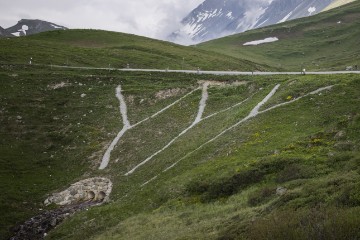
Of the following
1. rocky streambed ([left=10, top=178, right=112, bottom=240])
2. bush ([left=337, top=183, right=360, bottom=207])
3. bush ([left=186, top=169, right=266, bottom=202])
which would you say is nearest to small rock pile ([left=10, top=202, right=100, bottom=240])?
rocky streambed ([left=10, top=178, right=112, bottom=240])

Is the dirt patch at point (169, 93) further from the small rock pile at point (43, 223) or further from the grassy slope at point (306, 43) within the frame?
the grassy slope at point (306, 43)

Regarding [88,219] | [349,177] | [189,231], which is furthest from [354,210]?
[88,219]

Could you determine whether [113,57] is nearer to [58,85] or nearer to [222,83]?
[58,85]

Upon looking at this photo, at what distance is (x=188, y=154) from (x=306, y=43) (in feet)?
442

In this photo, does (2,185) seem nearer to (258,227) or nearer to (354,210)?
(258,227)

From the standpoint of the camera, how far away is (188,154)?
139 feet

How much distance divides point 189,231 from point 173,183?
12575 mm

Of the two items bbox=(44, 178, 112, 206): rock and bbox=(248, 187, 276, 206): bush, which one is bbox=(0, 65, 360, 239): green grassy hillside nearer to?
bbox=(248, 187, 276, 206): bush

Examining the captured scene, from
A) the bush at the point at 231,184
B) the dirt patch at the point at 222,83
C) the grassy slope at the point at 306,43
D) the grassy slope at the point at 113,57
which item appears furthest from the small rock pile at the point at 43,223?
the grassy slope at the point at 306,43

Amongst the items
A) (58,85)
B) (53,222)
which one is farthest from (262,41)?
(53,222)

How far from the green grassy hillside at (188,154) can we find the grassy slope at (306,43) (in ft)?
218

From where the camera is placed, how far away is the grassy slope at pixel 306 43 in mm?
133125

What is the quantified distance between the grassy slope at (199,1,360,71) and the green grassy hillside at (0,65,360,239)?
66466 mm

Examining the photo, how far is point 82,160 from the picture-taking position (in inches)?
2042
